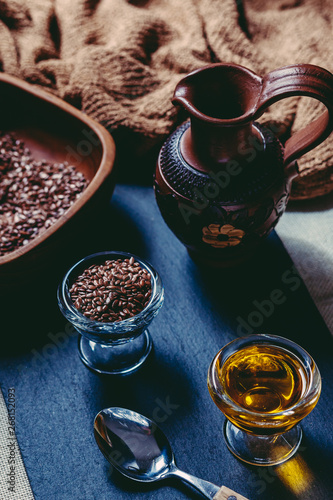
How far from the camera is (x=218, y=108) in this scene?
94 cm

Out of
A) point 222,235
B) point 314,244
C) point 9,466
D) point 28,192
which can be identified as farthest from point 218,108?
point 9,466

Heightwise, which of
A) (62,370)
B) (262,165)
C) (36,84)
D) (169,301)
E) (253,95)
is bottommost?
(62,370)

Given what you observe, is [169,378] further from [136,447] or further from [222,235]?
[222,235]

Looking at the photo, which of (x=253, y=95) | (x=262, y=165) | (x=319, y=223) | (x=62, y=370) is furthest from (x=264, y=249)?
(x=62, y=370)

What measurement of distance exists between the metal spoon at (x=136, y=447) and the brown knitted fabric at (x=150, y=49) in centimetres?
65

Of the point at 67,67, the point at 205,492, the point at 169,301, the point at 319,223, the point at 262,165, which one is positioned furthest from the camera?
the point at 67,67

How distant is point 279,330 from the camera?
101cm

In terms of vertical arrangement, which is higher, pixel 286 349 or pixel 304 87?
pixel 304 87

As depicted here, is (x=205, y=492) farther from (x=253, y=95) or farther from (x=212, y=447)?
(x=253, y=95)

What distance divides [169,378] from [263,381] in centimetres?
18

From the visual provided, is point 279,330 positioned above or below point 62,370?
above

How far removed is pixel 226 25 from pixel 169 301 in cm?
79

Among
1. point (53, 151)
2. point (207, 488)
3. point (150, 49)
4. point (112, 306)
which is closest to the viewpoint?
point (207, 488)

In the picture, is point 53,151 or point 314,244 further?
point 53,151
